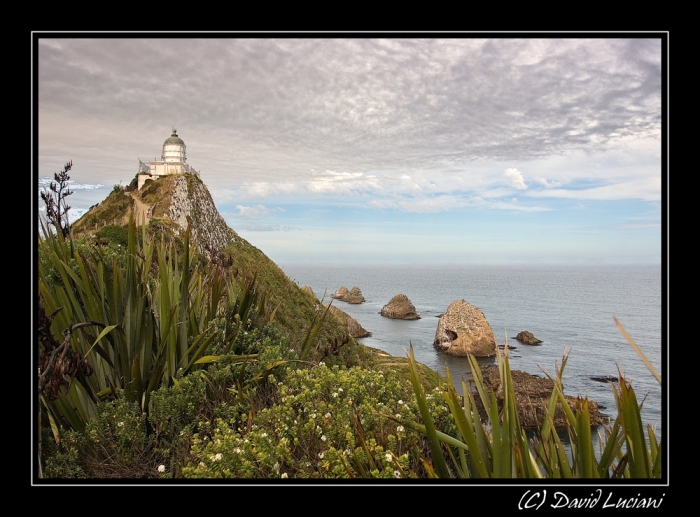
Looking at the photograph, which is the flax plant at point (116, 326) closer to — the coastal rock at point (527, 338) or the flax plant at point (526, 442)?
the flax plant at point (526, 442)

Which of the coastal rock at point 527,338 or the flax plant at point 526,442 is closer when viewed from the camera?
the flax plant at point 526,442

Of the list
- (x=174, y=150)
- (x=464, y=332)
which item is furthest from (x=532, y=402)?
(x=174, y=150)

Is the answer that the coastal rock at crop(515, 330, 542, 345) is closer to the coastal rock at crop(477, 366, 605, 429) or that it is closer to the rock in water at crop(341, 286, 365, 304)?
the coastal rock at crop(477, 366, 605, 429)

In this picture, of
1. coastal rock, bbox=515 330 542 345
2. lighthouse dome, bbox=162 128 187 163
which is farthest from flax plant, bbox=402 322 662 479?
lighthouse dome, bbox=162 128 187 163

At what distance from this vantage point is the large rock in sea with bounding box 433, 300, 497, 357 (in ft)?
116

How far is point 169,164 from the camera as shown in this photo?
37031 millimetres

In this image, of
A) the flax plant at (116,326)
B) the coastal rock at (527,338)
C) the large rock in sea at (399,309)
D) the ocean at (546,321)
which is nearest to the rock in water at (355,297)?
the ocean at (546,321)

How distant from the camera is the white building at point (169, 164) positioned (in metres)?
35.8

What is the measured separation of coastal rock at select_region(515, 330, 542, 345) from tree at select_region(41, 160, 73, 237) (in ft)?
108

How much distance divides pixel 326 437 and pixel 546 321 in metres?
39.7

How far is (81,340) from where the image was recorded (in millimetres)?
2631

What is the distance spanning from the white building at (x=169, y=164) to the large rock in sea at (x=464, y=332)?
26037mm
